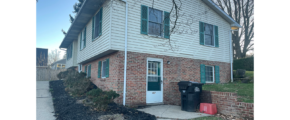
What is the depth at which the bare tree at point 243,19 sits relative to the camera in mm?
20828

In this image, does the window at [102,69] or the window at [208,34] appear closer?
the window at [102,69]

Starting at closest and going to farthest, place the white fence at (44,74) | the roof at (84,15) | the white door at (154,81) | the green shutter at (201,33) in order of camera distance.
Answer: the white door at (154,81)
the roof at (84,15)
the green shutter at (201,33)
the white fence at (44,74)

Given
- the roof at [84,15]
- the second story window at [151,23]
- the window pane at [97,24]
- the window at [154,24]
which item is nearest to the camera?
the second story window at [151,23]

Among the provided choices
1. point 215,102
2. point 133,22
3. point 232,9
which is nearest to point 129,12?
point 133,22

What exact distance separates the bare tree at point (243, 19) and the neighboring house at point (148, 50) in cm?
1050

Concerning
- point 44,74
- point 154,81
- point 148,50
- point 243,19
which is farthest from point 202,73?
point 44,74

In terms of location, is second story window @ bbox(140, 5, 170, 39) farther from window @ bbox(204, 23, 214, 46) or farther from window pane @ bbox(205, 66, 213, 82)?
window pane @ bbox(205, 66, 213, 82)

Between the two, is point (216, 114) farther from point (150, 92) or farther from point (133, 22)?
point (133, 22)

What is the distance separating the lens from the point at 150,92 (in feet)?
28.9

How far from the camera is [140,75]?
8.57m

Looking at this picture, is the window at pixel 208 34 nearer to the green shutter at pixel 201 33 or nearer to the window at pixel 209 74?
the green shutter at pixel 201 33

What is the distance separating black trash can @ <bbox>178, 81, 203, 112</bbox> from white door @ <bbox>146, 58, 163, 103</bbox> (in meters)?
1.70

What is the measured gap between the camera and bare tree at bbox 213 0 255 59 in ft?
68.3

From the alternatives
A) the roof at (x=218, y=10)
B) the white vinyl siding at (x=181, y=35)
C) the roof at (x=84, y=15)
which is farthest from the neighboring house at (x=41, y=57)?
the roof at (x=218, y=10)
